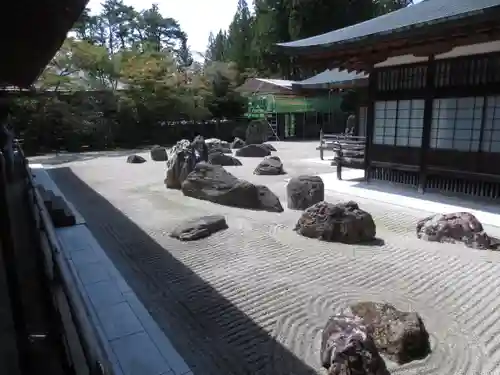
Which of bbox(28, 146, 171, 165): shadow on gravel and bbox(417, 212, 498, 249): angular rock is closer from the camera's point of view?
bbox(417, 212, 498, 249): angular rock

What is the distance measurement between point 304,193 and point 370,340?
444 centimetres

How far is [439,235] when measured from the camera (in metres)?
5.18

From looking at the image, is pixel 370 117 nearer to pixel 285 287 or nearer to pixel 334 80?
pixel 334 80

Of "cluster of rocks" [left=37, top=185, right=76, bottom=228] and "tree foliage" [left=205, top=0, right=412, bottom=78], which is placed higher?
"tree foliage" [left=205, top=0, right=412, bottom=78]

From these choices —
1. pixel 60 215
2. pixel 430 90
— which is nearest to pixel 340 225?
pixel 60 215

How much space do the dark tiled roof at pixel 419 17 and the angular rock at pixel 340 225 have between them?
321 cm

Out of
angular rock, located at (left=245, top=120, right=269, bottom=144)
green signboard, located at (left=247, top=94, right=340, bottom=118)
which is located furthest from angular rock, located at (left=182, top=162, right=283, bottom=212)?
green signboard, located at (left=247, top=94, right=340, bottom=118)

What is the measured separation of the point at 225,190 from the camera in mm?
7320

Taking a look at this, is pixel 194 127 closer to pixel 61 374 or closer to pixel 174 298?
pixel 174 298

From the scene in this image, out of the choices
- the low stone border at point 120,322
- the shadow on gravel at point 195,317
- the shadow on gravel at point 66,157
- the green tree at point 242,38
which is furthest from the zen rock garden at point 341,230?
the green tree at point 242,38

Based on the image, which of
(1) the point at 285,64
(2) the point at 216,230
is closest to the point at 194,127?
(1) the point at 285,64

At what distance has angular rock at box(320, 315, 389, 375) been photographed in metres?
2.48

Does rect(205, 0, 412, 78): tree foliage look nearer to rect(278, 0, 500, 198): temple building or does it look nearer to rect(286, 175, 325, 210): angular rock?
rect(278, 0, 500, 198): temple building

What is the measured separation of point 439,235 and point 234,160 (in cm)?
826
